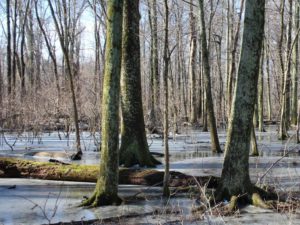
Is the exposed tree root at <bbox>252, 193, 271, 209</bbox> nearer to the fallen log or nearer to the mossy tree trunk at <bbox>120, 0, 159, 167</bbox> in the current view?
the fallen log

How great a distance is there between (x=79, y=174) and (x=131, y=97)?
3.00 m

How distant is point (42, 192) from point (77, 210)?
1742 mm

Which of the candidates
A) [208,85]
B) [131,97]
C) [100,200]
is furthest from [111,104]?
[208,85]

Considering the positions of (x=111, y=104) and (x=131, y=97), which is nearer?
(x=111, y=104)

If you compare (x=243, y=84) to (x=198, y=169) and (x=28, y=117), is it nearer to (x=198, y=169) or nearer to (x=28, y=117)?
(x=198, y=169)

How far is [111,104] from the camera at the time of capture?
6.97 m

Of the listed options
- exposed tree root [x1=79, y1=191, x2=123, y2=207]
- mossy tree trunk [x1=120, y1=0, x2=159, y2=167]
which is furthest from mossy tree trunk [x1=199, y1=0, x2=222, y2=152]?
exposed tree root [x1=79, y1=191, x2=123, y2=207]

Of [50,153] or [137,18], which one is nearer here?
[137,18]

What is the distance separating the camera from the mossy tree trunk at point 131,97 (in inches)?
451

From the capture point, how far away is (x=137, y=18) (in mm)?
11750

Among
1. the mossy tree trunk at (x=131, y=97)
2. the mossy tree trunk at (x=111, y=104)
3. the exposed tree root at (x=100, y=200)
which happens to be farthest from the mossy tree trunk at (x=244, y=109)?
the mossy tree trunk at (x=131, y=97)

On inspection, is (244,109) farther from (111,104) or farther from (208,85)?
(208,85)

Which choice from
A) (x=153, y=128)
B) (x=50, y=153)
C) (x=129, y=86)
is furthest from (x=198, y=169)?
(x=153, y=128)

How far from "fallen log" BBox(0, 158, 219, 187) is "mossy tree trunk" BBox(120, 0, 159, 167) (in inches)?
82.1
